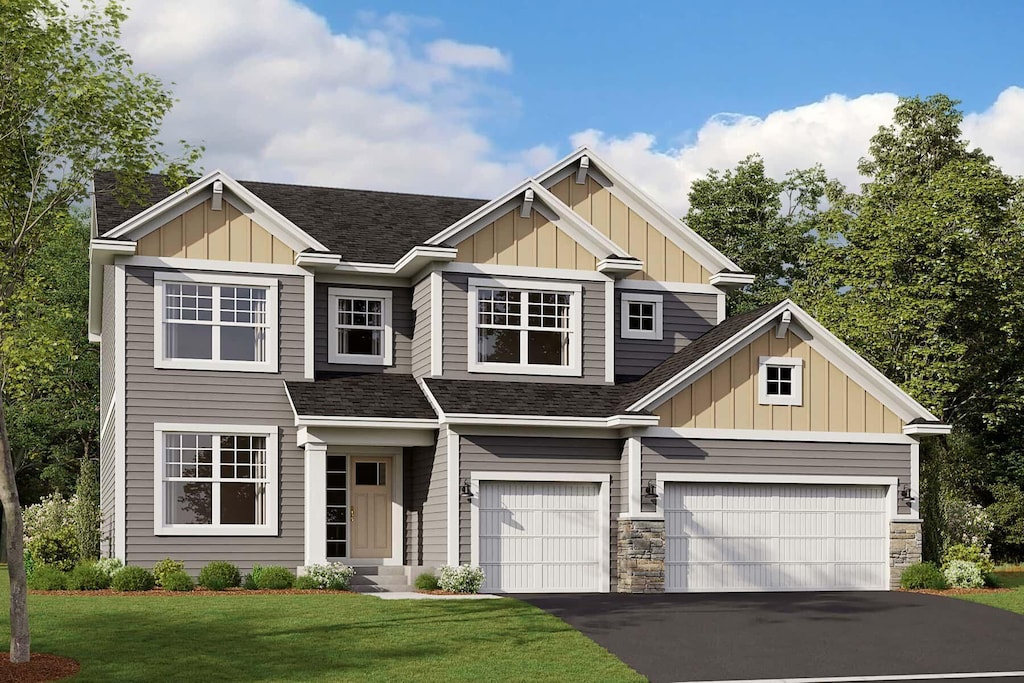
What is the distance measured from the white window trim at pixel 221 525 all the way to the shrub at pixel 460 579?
12.0 feet

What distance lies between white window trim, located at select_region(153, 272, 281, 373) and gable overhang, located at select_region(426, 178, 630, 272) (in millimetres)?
3320

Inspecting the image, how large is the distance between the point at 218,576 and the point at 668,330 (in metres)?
10.7

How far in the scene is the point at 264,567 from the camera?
23.5 metres

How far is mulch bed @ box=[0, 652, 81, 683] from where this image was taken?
13992 mm

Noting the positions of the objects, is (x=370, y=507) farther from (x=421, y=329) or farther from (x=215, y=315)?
(x=215, y=315)

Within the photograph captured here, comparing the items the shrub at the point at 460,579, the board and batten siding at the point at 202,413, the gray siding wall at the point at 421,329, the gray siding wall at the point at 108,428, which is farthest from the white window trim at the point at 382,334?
the shrub at the point at 460,579

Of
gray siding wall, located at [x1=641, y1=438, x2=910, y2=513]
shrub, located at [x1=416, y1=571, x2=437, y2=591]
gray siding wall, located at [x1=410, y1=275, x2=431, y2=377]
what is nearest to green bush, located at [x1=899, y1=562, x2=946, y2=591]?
gray siding wall, located at [x1=641, y1=438, x2=910, y2=513]

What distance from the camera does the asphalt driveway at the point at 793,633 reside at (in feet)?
52.2

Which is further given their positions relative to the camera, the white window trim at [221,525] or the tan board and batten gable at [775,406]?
the tan board and batten gable at [775,406]

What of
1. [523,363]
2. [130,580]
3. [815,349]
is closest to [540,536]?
[523,363]

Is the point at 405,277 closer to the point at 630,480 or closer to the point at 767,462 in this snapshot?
the point at 630,480

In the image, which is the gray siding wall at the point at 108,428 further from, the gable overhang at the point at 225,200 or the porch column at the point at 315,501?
the porch column at the point at 315,501

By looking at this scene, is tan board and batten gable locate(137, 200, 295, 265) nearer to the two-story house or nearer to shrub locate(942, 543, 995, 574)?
the two-story house

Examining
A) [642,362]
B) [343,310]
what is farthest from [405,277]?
[642,362]
